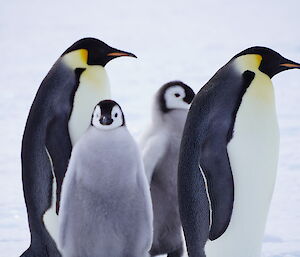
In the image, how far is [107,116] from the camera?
3658 mm

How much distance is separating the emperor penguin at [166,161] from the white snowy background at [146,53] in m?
0.47

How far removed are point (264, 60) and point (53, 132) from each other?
97cm

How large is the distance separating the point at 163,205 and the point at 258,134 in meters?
0.80

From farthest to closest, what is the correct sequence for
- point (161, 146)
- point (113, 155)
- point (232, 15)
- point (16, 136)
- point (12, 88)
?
point (232, 15) → point (12, 88) → point (16, 136) → point (161, 146) → point (113, 155)

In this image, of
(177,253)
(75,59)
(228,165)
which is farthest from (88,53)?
(177,253)

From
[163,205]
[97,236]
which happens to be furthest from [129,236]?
[163,205]

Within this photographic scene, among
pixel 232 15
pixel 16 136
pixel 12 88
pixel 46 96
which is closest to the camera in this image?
pixel 46 96

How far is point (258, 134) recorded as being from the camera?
383 cm

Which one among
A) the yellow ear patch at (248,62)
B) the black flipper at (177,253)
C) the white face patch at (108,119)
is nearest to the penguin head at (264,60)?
the yellow ear patch at (248,62)

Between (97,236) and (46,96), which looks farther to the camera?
(46,96)

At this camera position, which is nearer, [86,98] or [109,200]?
[109,200]

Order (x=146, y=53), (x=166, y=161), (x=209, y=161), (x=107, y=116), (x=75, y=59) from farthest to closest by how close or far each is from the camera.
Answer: (x=146, y=53), (x=166, y=161), (x=75, y=59), (x=209, y=161), (x=107, y=116)

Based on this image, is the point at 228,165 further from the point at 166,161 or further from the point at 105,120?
the point at 166,161

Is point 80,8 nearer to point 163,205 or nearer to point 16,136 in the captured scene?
point 16,136
